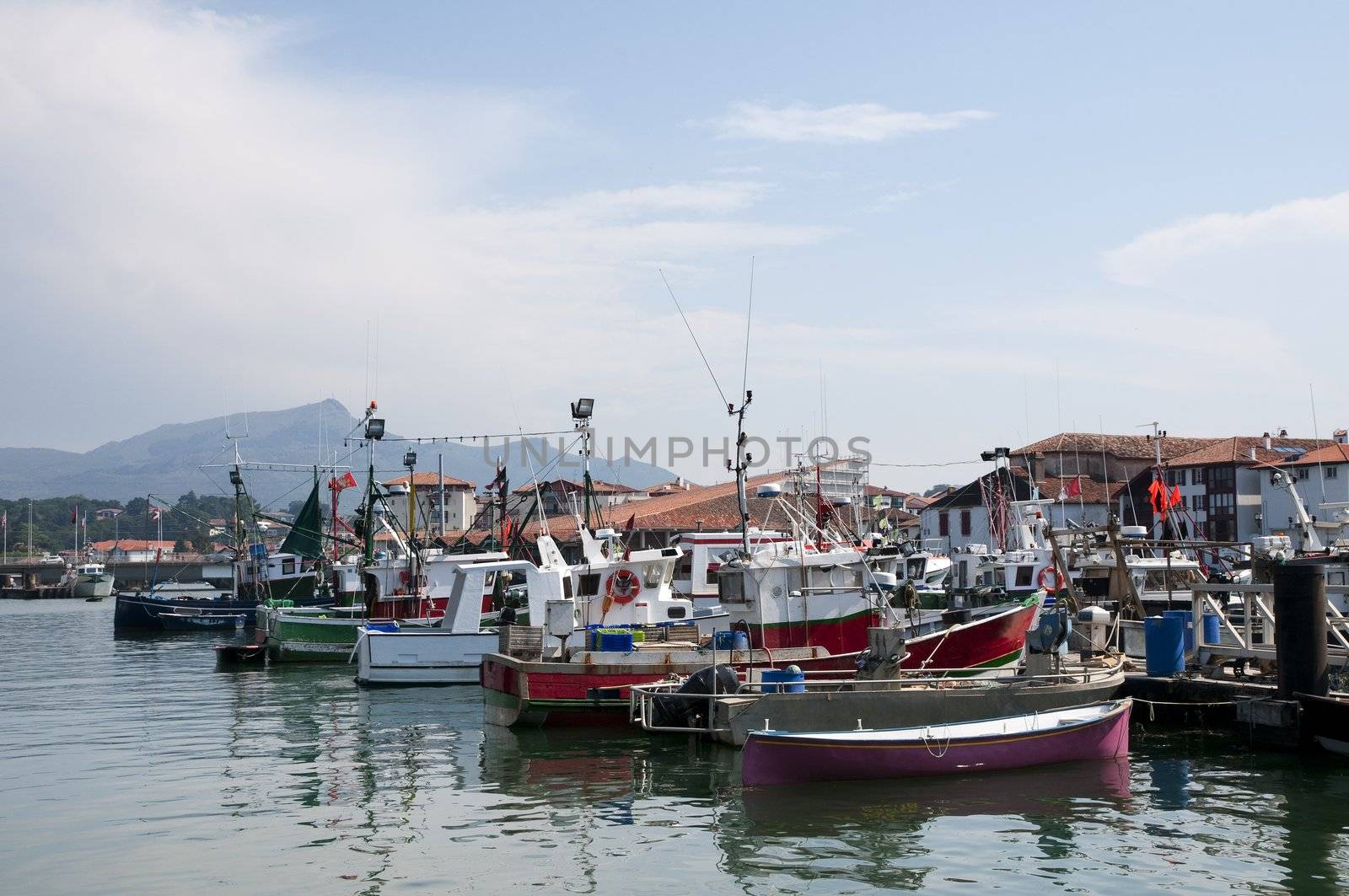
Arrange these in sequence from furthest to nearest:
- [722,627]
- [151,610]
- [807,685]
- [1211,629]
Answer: [151,610]
[722,627]
[1211,629]
[807,685]

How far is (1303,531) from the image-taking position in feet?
98.5

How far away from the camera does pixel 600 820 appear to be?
47.8ft

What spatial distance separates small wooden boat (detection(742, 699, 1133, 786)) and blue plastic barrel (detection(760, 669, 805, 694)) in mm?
1574

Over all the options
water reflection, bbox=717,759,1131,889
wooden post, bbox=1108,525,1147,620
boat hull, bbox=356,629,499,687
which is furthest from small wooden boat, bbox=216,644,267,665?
water reflection, bbox=717,759,1131,889

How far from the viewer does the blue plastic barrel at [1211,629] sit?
2122 centimetres

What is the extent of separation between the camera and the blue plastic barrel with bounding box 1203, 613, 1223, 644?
2122 centimetres

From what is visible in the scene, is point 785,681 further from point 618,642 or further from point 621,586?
point 621,586

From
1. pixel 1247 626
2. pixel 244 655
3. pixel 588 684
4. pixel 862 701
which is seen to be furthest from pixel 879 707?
pixel 244 655

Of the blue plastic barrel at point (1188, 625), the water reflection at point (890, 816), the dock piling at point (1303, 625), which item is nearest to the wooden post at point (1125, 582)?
the blue plastic barrel at point (1188, 625)

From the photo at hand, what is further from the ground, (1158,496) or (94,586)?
(1158,496)

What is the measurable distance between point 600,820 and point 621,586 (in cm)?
1125

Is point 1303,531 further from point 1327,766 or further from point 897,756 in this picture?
point 897,756

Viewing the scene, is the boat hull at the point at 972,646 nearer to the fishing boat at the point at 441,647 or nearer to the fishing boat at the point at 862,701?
the fishing boat at the point at 862,701

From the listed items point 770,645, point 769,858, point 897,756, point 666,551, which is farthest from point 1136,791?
point 666,551
